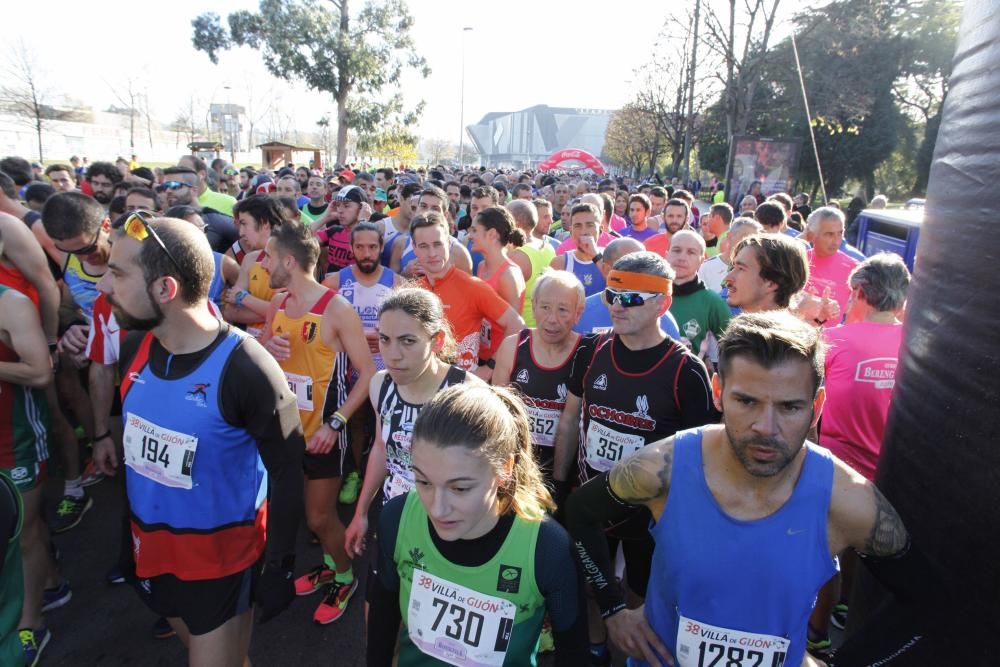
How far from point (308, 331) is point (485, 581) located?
6.78ft

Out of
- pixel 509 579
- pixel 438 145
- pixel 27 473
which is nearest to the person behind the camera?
pixel 509 579

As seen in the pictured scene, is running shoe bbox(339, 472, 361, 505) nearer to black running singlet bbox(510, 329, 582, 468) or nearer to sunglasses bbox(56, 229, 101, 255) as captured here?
black running singlet bbox(510, 329, 582, 468)

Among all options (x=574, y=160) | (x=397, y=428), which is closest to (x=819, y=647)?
(x=397, y=428)

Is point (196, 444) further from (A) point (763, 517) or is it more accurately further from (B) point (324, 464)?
(A) point (763, 517)

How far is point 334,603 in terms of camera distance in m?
3.44

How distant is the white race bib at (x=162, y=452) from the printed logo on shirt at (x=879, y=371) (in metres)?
3.10

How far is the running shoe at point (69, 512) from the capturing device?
4.18m

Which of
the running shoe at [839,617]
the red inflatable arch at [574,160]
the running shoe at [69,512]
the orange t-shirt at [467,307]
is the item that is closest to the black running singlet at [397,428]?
the orange t-shirt at [467,307]

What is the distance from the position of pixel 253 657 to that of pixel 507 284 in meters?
2.88

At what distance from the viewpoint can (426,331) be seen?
251 cm

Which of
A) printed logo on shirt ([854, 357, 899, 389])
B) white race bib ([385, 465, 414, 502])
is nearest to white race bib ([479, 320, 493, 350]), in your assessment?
white race bib ([385, 465, 414, 502])

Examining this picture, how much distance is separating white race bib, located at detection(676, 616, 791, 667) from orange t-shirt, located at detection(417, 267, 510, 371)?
2.52 metres

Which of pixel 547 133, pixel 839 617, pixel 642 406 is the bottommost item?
pixel 839 617

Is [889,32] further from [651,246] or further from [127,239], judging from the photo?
[127,239]
